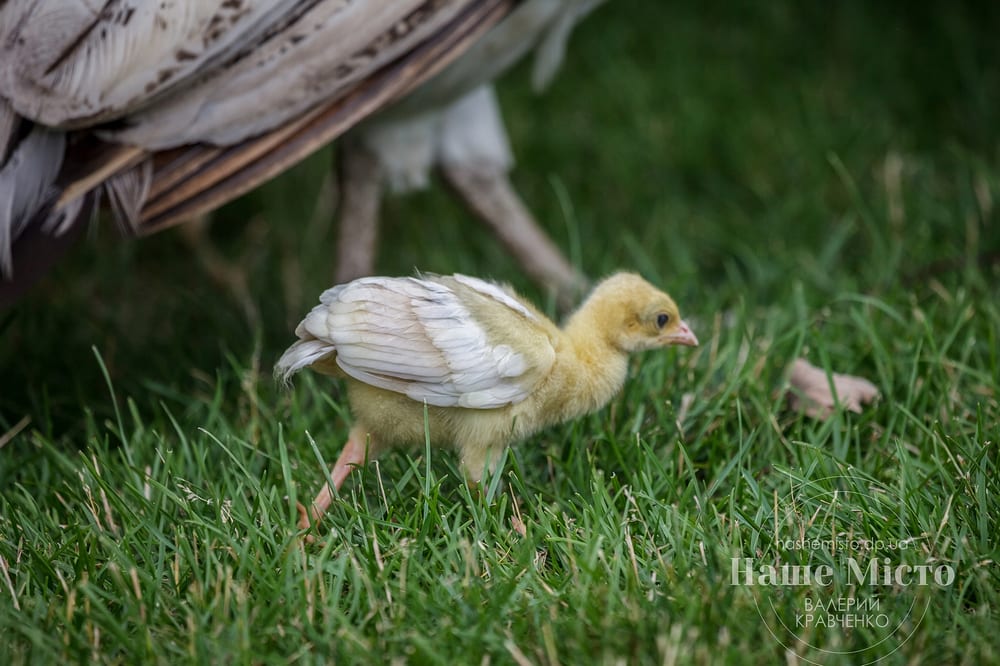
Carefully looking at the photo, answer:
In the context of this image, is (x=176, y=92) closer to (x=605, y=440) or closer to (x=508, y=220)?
(x=605, y=440)

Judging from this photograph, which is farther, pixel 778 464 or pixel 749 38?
pixel 749 38

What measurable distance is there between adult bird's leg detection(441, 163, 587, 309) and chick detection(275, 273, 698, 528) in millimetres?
1375

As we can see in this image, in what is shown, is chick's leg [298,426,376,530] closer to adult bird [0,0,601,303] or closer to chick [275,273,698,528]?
chick [275,273,698,528]

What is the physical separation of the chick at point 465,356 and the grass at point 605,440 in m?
0.10

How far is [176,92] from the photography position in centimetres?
276

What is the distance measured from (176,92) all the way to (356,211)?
108 cm

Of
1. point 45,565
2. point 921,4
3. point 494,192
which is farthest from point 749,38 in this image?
point 45,565

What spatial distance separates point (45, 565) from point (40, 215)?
907 millimetres

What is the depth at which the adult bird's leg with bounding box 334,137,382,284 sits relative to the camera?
374 centimetres

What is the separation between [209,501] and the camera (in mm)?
2422

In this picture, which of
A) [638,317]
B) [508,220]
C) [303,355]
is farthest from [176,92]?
[508,220]

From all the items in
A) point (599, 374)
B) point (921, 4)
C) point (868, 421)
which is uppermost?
point (921, 4)

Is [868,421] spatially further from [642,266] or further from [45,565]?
[45,565]

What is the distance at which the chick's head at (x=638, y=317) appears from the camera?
244 centimetres
